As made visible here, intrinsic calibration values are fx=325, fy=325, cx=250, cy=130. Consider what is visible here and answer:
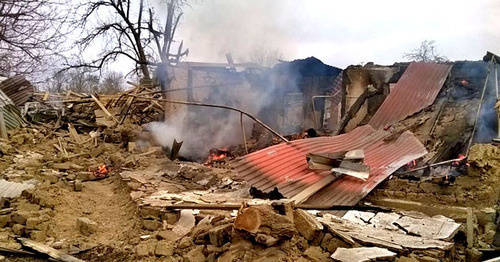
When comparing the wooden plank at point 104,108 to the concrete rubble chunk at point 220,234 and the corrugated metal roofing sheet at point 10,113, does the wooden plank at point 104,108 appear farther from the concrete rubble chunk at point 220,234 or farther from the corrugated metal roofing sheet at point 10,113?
the concrete rubble chunk at point 220,234

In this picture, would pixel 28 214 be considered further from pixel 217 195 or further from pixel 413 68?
pixel 413 68

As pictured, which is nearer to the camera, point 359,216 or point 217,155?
point 359,216

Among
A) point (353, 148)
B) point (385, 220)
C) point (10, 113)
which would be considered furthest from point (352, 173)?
point (10, 113)

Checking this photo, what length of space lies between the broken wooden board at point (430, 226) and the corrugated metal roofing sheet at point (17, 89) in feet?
47.9

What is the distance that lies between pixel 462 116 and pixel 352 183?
13.1 feet

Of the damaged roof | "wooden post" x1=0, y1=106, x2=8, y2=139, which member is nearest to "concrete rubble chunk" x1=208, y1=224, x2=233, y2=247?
the damaged roof

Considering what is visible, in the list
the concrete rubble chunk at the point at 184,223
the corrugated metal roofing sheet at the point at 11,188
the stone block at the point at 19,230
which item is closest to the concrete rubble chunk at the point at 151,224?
the concrete rubble chunk at the point at 184,223

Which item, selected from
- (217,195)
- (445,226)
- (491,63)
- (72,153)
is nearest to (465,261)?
(445,226)

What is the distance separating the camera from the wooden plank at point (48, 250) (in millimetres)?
4820

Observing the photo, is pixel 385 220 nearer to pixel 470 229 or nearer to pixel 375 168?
pixel 470 229

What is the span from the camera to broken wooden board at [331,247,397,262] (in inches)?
140

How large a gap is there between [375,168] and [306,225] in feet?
10.2

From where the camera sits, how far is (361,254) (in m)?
3.63

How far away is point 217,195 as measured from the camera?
7.27m
